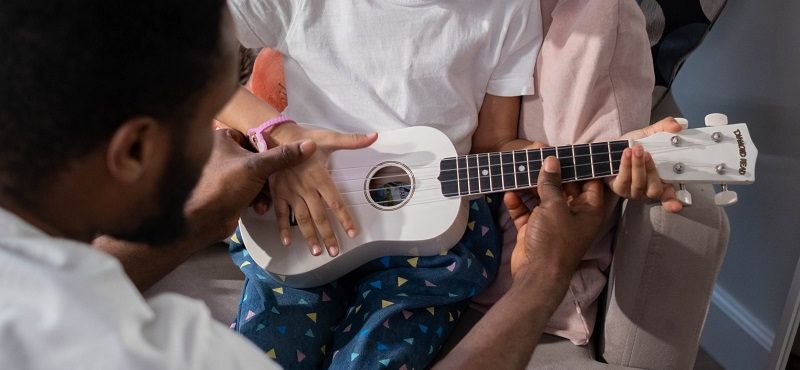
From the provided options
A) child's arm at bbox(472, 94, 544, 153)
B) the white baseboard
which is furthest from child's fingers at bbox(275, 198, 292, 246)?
the white baseboard

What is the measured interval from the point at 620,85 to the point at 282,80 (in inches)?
24.1

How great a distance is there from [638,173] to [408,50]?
429 mm

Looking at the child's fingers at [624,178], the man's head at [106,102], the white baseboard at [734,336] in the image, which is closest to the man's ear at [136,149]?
the man's head at [106,102]

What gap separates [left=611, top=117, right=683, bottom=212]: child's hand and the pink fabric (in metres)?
0.07

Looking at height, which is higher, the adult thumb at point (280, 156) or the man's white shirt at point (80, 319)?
the man's white shirt at point (80, 319)

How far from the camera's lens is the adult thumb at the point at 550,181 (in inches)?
40.7

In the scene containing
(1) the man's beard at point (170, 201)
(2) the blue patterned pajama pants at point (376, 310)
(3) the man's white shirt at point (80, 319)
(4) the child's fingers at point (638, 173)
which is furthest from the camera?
(2) the blue patterned pajama pants at point (376, 310)

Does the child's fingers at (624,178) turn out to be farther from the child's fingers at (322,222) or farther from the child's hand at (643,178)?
the child's fingers at (322,222)

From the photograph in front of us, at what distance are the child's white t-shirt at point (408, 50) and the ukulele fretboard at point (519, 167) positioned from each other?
5.1 inches

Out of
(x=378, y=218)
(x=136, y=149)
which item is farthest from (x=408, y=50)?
(x=136, y=149)

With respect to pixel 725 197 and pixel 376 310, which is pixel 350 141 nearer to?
pixel 376 310

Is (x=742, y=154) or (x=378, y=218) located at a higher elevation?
(x=742, y=154)

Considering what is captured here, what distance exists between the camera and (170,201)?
0.70 m

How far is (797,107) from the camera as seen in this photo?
1379mm
